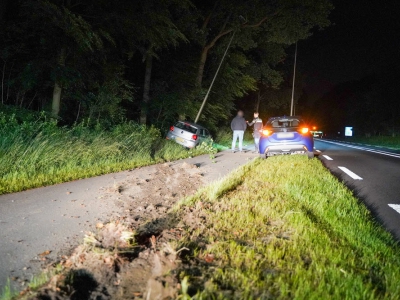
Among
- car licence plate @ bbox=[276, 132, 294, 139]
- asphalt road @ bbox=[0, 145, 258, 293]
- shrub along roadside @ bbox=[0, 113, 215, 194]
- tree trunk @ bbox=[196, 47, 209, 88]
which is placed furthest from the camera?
tree trunk @ bbox=[196, 47, 209, 88]

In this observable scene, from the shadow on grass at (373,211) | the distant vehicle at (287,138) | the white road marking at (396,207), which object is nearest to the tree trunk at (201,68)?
the distant vehicle at (287,138)

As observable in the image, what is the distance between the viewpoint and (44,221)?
12.5ft

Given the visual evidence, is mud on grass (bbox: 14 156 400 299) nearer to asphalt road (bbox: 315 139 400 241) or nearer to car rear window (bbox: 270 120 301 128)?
asphalt road (bbox: 315 139 400 241)

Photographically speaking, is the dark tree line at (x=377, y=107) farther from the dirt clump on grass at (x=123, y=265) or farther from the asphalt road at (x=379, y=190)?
the dirt clump on grass at (x=123, y=265)

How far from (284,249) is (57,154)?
656cm

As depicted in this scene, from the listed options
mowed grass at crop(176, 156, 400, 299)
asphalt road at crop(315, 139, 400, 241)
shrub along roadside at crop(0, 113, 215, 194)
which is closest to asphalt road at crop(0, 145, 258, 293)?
shrub along roadside at crop(0, 113, 215, 194)

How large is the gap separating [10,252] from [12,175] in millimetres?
3499

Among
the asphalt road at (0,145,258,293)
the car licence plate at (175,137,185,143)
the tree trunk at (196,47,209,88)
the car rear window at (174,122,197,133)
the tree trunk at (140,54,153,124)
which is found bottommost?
the asphalt road at (0,145,258,293)

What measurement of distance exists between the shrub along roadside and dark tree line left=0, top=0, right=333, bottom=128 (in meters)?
2.93

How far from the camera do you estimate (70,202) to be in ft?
15.3

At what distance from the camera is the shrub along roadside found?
6050mm

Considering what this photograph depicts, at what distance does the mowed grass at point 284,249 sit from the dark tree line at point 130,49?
838cm

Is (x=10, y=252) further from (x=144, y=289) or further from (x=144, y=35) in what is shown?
(x=144, y=35)

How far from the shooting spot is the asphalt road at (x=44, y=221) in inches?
107
